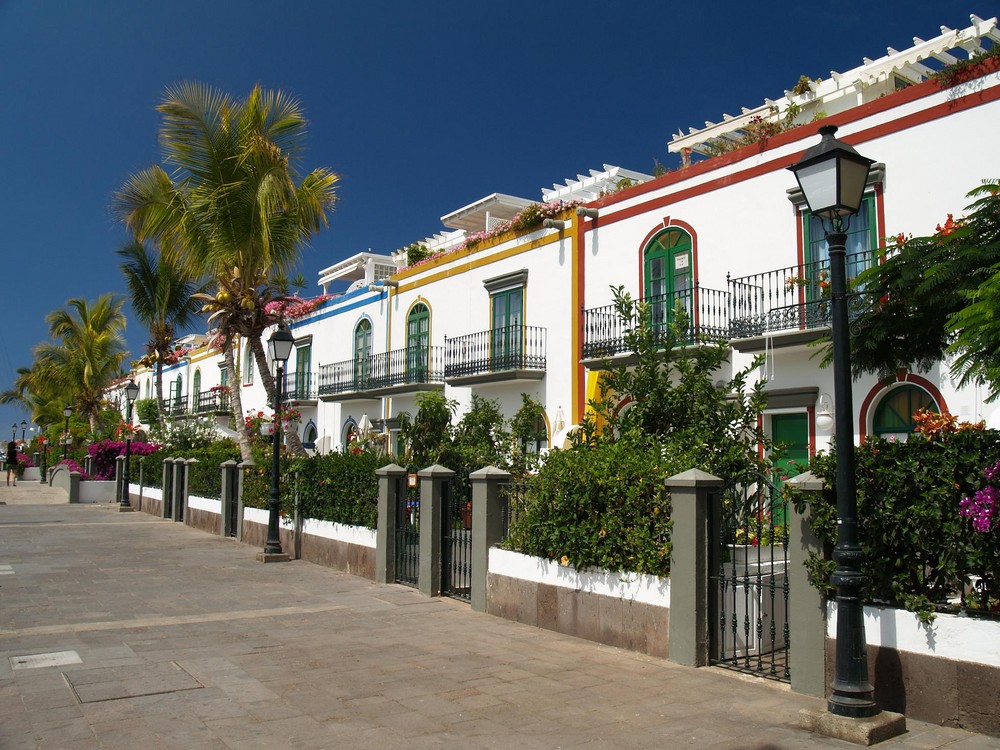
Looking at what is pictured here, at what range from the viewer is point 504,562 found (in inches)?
390

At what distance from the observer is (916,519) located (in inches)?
233

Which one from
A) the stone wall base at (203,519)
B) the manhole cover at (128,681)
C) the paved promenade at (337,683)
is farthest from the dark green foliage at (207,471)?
the manhole cover at (128,681)

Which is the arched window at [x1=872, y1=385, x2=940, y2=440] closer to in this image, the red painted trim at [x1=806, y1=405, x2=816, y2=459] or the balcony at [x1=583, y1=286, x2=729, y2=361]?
the red painted trim at [x1=806, y1=405, x2=816, y2=459]

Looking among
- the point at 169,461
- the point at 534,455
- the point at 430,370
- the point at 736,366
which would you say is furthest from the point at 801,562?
the point at 169,461

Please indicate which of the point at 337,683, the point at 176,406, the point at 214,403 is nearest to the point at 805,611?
the point at 337,683

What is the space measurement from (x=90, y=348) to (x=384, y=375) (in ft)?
75.2

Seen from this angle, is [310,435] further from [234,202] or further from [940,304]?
[940,304]

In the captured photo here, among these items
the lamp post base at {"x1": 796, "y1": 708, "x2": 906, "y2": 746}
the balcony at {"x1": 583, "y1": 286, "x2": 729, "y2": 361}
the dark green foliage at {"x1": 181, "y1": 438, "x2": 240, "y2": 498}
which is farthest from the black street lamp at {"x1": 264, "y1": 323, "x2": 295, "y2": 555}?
the lamp post base at {"x1": 796, "y1": 708, "x2": 906, "y2": 746}

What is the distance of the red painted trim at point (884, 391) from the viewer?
12742 millimetres

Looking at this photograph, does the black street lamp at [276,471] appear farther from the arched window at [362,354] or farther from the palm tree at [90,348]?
the palm tree at [90,348]

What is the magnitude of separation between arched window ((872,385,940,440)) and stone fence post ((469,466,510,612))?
6568 mm

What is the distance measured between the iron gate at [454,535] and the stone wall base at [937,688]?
592 centimetres

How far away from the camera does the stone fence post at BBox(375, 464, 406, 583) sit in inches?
485

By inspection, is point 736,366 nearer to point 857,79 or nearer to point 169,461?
point 857,79
